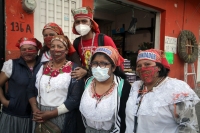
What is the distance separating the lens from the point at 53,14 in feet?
12.5

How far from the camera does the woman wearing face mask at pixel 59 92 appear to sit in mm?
1879

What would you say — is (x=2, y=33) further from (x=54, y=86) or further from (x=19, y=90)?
(x=54, y=86)

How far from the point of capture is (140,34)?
802 centimetres

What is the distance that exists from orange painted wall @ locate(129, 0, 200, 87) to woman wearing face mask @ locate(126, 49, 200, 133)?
4.21 metres

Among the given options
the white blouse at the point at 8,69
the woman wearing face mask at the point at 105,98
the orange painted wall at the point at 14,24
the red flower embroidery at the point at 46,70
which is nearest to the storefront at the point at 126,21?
the orange painted wall at the point at 14,24

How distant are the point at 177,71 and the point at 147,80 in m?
5.49

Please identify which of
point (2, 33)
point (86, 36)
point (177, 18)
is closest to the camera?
point (86, 36)

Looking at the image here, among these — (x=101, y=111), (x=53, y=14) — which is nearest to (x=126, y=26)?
(x=53, y=14)

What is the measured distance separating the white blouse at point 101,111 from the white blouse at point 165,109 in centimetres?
19

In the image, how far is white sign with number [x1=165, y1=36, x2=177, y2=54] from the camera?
623 cm

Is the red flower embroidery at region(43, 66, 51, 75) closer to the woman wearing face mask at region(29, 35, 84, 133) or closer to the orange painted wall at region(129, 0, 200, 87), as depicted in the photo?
the woman wearing face mask at region(29, 35, 84, 133)

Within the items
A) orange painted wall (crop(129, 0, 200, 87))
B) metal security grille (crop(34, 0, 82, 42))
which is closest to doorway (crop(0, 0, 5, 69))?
metal security grille (crop(34, 0, 82, 42))

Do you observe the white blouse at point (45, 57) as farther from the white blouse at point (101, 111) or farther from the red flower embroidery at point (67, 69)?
the white blouse at point (101, 111)

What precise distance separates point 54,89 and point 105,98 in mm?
538
